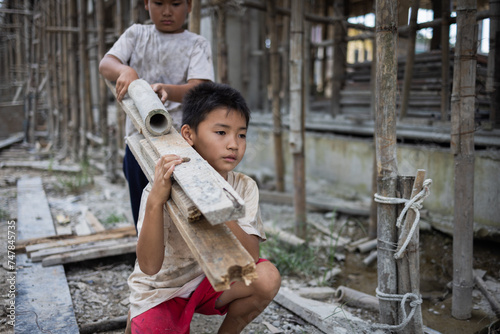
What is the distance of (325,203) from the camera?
16.1ft

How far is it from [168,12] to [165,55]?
0.79 ft

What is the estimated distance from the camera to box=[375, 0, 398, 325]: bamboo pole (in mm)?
1977

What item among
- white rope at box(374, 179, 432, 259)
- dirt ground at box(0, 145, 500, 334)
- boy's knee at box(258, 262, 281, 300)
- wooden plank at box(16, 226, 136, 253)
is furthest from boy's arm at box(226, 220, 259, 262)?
wooden plank at box(16, 226, 136, 253)

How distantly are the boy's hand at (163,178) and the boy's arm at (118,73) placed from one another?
746 millimetres

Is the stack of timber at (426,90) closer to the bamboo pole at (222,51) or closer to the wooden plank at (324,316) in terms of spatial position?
the bamboo pole at (222,51)

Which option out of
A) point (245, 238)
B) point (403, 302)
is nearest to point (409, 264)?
point (403, 302)

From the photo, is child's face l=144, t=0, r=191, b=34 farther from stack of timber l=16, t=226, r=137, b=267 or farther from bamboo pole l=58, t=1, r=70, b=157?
bamboo pole l=58, t=1, r=70, b=157

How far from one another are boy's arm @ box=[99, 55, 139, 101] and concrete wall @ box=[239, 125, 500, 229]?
3.22 meters

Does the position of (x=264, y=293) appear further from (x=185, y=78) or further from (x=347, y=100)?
(x=347, y=100)

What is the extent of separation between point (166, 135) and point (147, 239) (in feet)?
A: 1.44

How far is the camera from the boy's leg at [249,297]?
1745 millimetres

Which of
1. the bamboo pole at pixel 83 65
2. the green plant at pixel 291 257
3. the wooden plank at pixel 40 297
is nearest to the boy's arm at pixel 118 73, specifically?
the wooden plank at pixel 40 297

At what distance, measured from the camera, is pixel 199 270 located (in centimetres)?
185

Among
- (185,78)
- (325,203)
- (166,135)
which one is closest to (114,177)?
(325,203)
